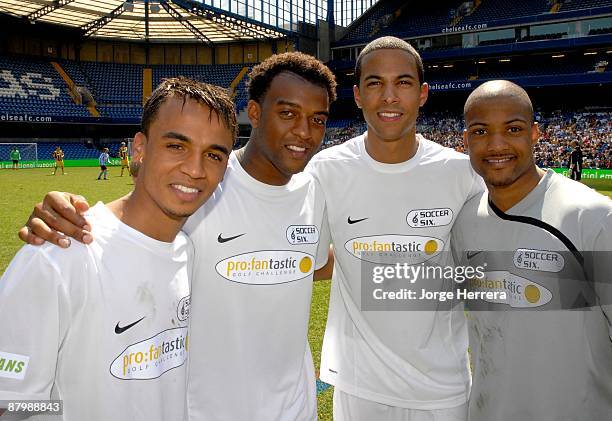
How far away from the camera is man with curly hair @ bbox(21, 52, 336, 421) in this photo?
2.55 metres

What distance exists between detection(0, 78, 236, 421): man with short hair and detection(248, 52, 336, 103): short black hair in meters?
0.72

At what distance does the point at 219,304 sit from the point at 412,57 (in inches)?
74.3

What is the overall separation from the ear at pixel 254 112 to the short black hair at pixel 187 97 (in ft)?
2.35

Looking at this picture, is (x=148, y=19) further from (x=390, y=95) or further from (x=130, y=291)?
(x=130, y=291)

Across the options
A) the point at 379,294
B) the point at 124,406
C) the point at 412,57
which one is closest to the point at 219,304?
the point at 124,406

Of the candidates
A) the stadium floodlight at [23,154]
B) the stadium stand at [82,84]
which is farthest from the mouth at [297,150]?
the stadium stand at [82,84]

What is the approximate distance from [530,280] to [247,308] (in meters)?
1.44

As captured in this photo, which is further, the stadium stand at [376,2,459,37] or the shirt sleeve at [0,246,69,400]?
the stadium stand at [376,2,459,37]

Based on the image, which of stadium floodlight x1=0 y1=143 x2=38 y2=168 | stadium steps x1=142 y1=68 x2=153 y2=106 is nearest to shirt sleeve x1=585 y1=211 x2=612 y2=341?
stadium floodlight x1=0 y1=143 x2=38 y2=168

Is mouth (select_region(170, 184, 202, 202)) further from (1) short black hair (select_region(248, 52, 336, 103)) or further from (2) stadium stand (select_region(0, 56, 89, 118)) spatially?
(2) stadium stand (select_region(0, 56, 89, 118))

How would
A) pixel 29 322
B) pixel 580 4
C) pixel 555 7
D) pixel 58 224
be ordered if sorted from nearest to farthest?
pixel 29 322 < pixel 58 224 < pixel 580 4 < pixel 555 7

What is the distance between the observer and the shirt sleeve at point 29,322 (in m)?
1.64

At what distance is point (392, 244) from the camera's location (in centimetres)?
303

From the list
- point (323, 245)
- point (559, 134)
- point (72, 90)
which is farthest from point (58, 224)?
point (72, 90)
